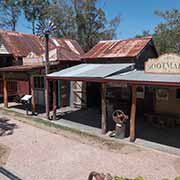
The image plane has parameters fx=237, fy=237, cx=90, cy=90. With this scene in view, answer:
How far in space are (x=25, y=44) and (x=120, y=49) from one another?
9.73m

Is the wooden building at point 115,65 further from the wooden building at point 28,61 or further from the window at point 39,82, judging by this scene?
the window at point 39,82

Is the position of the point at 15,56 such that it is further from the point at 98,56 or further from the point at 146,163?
the point at 146,163

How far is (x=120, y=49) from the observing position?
14.1 meters

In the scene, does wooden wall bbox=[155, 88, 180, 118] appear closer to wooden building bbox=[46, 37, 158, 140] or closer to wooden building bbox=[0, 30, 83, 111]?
wooden building bbox=[46, 37, 158, 140]

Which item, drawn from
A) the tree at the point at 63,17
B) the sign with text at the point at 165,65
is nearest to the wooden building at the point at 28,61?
the sign with text at the point at 165,65

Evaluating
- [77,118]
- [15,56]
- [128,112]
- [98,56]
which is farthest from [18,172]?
[15,56]

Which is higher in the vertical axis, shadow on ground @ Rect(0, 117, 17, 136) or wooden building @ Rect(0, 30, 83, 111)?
wooden building @ Rect(0, 30, 83, 111)

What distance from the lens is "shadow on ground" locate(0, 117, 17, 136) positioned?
1060 centimetres

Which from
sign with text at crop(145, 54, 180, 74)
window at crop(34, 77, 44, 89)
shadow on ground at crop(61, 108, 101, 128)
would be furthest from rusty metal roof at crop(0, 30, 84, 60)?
sign with text at crop(145, 54, 180, 74)

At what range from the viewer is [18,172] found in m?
6.54

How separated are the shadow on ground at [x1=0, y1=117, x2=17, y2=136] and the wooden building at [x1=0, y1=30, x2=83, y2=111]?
7.65 ft

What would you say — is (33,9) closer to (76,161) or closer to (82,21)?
(82,21)

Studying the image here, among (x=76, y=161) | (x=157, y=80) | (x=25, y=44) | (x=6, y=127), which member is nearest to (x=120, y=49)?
(x=157, y=80)

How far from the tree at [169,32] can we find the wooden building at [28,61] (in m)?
12.9
